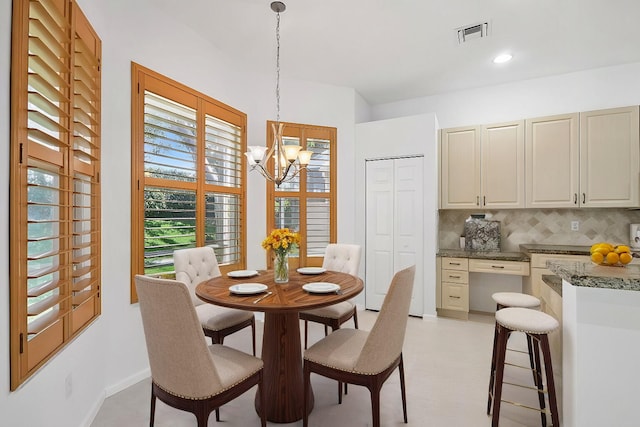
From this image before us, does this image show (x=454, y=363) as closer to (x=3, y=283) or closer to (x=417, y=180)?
(x=417, y=180)

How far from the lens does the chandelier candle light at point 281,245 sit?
215 cm

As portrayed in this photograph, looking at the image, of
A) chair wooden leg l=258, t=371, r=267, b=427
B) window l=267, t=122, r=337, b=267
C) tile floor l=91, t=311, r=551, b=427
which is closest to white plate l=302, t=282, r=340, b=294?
chair wooden leg l=258, t=371, r=267, b=427

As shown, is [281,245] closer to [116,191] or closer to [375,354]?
[375,354]

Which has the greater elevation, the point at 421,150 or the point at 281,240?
the point at 421,150

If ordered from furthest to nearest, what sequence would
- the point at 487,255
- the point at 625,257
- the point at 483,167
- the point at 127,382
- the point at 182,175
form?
1. the point at 483,167
2. the point at 487,255
3. the point at 182,175
4. the point at 127,382
5. the point at 625,257

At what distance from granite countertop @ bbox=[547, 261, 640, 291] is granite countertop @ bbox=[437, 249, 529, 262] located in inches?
79.6

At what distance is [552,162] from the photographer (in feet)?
12.0

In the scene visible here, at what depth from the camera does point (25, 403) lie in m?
1.35

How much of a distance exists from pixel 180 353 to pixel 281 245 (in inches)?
35.5

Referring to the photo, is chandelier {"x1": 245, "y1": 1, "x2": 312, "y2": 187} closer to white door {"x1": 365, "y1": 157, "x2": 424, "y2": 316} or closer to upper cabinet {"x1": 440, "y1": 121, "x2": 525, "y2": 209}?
white door {"x1": 365, "y1": 157, "x2": 424, "y2": 316}

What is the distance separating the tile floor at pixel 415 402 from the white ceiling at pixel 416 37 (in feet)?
9.80

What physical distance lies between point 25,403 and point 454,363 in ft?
9.34

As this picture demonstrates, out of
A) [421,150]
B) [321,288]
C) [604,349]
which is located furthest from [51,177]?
[421,150]

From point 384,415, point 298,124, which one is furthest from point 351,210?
point 384,415
